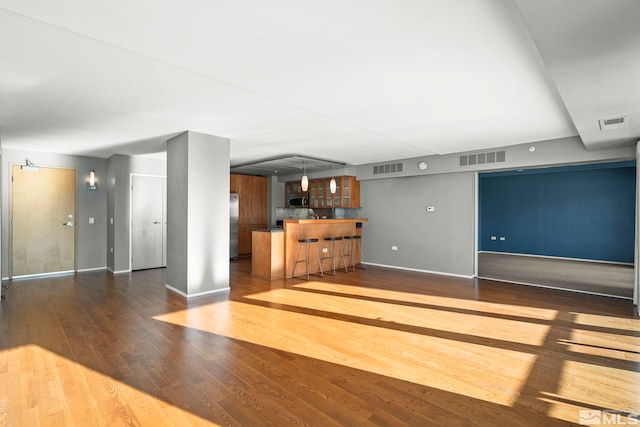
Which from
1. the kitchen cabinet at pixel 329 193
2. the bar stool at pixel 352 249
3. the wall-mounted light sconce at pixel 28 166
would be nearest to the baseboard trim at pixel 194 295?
the bar stool at pixel 352 249

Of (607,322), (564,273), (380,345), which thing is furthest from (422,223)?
(380,345)

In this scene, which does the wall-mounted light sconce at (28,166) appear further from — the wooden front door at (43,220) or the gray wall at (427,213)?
the gray wall at (427,213)

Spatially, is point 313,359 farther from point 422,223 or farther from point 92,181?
point 92,181

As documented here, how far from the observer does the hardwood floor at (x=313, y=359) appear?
2166 millimetres

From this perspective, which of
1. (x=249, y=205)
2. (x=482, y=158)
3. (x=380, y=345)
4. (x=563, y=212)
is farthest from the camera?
(x=249, y=205)

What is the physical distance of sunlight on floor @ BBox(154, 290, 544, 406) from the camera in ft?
8.48

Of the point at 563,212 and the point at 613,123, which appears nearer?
the point at 613,123

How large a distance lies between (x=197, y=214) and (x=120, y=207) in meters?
3.01

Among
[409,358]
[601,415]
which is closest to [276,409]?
[409,358]

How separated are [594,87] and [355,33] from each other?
86.4 inches

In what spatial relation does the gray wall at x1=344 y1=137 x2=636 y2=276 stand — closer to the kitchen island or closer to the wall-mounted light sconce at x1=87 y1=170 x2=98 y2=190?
the kitchen island

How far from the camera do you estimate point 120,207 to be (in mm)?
6875

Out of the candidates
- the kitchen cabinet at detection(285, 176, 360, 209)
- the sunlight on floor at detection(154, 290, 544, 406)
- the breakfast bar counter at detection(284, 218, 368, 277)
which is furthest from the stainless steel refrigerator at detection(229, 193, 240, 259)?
the sunlight on floor at detection(154, 290, 544, 406)

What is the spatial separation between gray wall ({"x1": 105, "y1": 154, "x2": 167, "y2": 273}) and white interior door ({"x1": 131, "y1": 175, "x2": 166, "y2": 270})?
0.13 m
